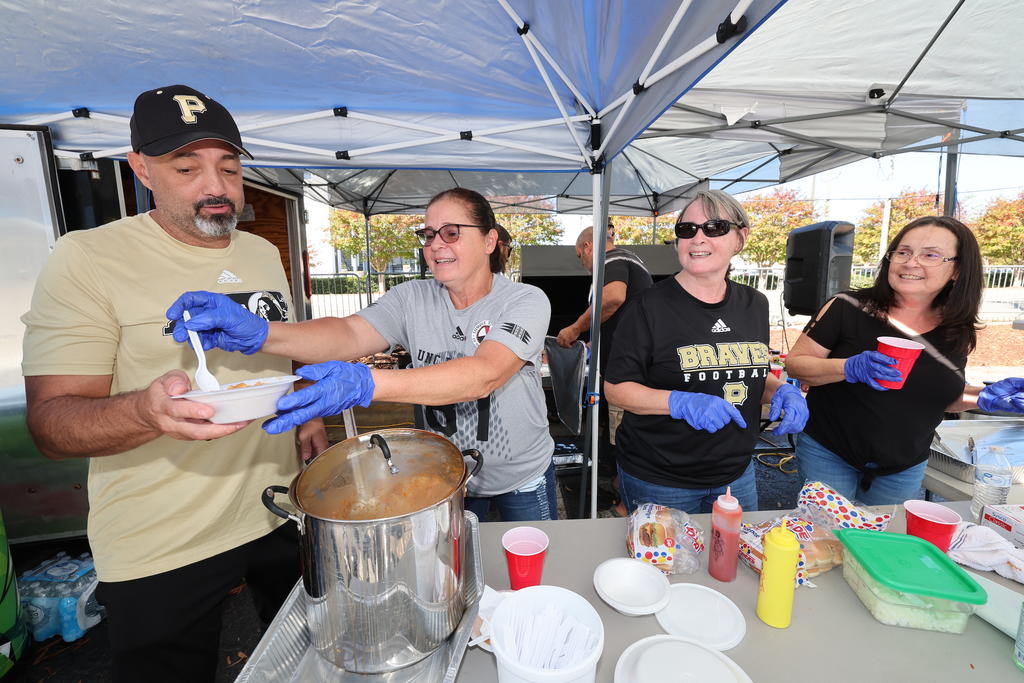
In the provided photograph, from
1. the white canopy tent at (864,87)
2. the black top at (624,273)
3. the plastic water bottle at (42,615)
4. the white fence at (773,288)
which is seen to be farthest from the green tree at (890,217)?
the plastic water bottle at (42,615)

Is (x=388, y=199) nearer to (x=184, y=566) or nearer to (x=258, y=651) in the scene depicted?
(x=184, y=566)

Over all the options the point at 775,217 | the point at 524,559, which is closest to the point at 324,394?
the point at 524,559

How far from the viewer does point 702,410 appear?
1.72 m

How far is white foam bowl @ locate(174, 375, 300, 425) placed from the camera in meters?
0.94

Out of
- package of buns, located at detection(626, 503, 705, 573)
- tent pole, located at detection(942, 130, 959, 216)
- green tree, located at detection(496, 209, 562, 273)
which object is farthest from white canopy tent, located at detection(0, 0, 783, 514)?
green tree, located at detection(496, 209, 562, 273)

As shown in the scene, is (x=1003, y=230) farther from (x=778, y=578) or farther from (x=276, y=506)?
(x=276, y=506)

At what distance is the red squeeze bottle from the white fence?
7.42m

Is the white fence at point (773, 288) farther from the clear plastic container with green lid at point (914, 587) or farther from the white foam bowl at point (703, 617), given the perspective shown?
the white foam bowl at point (703, 617)

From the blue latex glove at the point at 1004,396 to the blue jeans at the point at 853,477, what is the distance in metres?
0.54

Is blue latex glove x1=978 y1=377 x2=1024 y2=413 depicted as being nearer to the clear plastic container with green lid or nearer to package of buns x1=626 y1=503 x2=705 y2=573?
the clear plastic container with green lid

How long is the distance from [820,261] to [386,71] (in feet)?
17.0

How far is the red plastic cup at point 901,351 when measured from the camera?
5.65ft

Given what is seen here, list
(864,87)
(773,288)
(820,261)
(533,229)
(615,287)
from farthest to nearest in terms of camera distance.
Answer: (533,229) < (773,288) < (820,261) < (615,287) < (864,87)

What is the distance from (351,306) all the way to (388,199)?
7.33 meters
